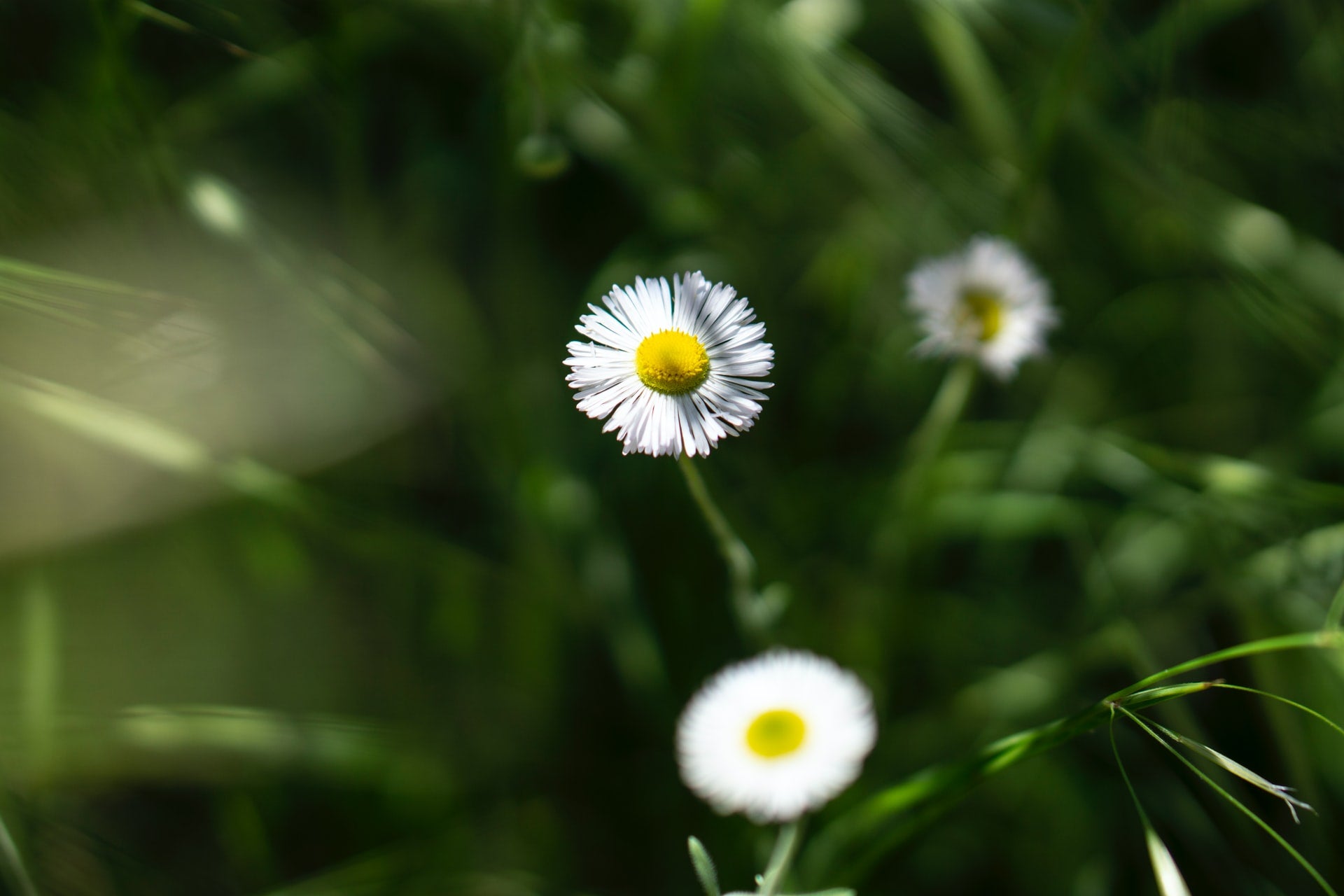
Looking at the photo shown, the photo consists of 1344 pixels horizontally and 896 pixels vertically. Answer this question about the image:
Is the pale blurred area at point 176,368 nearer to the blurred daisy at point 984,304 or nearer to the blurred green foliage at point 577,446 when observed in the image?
the blurred green foliage at point 577,446

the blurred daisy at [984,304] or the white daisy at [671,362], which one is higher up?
the blurred daisy at [984,304]

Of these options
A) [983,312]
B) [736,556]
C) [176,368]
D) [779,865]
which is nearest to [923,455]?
[983,312]

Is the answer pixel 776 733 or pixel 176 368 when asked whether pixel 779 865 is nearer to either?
pixel 776 733

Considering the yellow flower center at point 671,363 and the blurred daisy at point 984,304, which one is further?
the blurred daisy at point 984,304

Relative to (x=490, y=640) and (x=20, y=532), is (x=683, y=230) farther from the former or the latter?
(x=20, y=532)

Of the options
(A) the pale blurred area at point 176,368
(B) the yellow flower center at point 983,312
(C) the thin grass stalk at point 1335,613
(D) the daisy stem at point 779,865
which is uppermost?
(A) the pale blurred area at point 176,368

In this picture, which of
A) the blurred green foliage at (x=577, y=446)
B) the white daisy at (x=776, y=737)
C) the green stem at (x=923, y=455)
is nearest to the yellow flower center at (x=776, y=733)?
the white daisy at (x=776, y=737)
